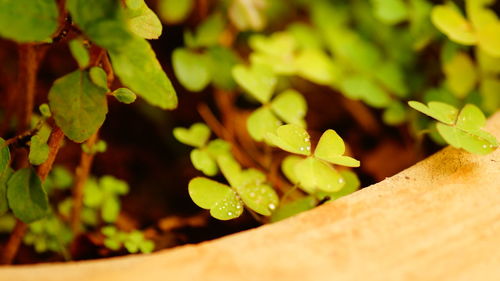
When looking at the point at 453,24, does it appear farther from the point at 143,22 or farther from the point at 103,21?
the point at 103,21

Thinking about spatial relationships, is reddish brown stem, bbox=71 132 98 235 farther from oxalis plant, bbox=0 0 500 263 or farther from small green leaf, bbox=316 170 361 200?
small green leaf, bbox=316 170 361 200

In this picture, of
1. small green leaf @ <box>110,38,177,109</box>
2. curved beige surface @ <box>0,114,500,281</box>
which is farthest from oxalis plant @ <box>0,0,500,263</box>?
curved beige surface @ <box>0,114,500,281</box>

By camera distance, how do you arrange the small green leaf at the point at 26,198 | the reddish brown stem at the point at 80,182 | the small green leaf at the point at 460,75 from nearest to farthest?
the small green leaf at the point at 26,198 < the reddish brown stem at the point at 80,182 < the small green leaf at the point at 460,75

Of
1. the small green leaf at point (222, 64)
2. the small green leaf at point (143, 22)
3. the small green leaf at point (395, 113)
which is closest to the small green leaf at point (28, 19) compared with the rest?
the small green leaf at point (143, 22)

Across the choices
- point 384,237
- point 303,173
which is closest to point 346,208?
point 384,237

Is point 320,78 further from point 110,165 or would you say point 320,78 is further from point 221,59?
point 110,165

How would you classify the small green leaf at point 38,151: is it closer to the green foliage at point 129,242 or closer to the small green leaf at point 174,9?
the green foliage at point 129,242

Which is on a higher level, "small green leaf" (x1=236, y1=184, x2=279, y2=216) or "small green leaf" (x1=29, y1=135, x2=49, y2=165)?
"small green leaf" (x1=29, y1=135, x2=49, y2=165)
